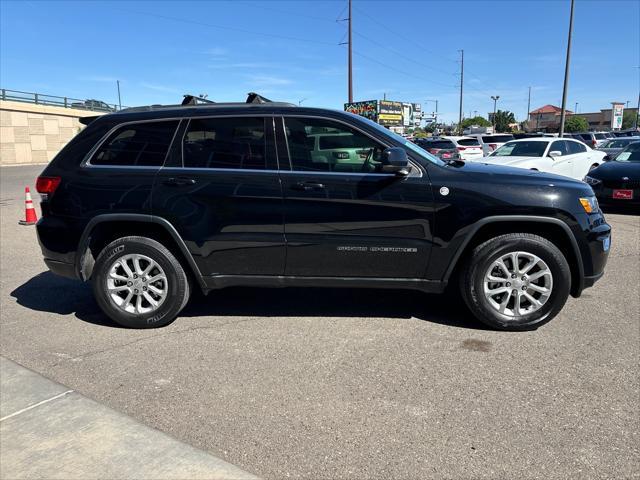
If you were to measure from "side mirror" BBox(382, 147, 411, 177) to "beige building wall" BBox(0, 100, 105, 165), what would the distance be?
33847 mm

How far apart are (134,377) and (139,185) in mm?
1594

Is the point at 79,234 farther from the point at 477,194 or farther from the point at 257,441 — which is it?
the point at 477,194

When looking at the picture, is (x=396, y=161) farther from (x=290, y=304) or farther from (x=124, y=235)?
(x=124, y=235)

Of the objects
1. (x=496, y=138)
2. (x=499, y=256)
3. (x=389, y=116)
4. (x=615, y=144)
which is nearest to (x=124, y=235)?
(x=499, y=256)

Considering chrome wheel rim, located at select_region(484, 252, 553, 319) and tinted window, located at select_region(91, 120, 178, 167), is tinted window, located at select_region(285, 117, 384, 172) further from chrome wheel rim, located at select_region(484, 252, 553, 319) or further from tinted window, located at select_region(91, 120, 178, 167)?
chrome wheel rim, located at select_region(484, 252, 553, 319)

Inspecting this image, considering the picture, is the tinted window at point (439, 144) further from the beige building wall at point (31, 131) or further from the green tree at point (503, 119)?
the green tree at point (503, 119)

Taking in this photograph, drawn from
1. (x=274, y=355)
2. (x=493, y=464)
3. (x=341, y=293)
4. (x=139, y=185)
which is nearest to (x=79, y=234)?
(x=139, y=185)

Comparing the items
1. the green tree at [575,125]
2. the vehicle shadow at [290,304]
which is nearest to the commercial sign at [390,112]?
the green tree at [575,125]

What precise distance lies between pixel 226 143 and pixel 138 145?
78cm

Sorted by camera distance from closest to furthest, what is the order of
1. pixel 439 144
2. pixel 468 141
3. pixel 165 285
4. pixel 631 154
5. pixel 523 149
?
1. pixel 165 285
2. pixel 631 154
3. pixel 523 149
4. pixel 439 144
5. pixel 468 141

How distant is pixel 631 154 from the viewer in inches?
443

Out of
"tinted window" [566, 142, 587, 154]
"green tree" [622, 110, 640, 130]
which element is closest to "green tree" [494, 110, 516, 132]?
"green tree" [622, 110, 640, 130]

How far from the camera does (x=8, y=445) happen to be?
9.08 ft

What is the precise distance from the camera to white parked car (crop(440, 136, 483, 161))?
71.5 feet
